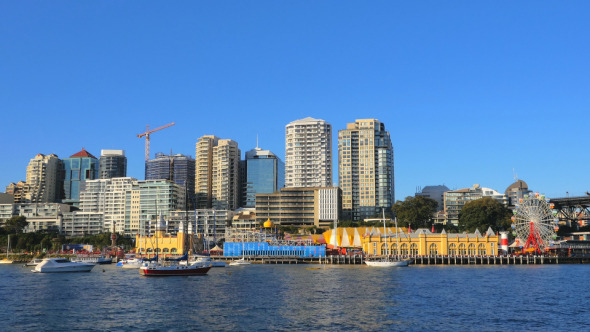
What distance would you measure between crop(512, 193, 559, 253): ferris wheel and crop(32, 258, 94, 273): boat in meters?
109

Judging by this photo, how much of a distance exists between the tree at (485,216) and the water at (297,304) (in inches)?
3530

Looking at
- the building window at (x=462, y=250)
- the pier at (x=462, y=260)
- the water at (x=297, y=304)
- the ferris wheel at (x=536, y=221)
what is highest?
the ferris wheel at (x=536, y=221)

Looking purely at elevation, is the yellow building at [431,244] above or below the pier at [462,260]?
above

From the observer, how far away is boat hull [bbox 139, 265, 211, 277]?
104 metres

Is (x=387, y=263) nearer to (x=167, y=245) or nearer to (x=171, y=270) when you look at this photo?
(x=171, y=270)

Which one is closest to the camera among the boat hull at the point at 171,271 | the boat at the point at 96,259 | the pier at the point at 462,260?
the boat hull at the point at 171,271

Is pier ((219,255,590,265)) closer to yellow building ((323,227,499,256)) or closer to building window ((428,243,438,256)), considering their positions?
yellow building ((323,227,499,256))

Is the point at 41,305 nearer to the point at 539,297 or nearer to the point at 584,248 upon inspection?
the point at 539,297

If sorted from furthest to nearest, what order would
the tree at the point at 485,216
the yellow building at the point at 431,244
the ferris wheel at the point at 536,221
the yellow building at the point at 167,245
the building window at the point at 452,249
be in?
the tree at the point at 485,216 → the yellow building at the point at 167,245 → the building window at the point at 452,249 → the yellow building at the point at 431,244 → the ferris wheel at the point at 536,221

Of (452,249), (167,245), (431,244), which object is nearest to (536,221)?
(452,249)

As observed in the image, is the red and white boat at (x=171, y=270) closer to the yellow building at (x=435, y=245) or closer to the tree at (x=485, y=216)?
the yellow building at (x=435, y=245)

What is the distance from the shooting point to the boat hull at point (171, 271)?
104062mm

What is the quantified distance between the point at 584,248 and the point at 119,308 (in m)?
158

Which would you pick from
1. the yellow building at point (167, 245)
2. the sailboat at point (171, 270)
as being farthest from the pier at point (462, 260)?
the sailboat at point (171, 270)
